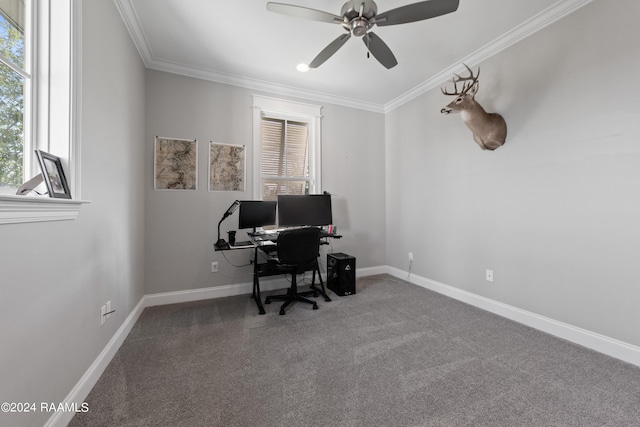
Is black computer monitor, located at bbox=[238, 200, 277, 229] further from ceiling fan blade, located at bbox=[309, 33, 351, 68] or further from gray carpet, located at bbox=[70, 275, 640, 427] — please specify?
ceiling fan blade, located at bbox=[309, 33, 351, 68]

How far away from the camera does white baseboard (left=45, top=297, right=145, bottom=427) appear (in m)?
1.25

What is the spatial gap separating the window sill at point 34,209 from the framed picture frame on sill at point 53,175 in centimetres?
6

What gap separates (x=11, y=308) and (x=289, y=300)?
211 centimetres

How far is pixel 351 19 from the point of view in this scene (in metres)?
1.85

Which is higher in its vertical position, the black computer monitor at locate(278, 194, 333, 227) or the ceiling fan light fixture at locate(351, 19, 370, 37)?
the ceiling fan light fixture at locate(351, 19, 370, 37)

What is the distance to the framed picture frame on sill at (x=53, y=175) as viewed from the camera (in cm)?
118

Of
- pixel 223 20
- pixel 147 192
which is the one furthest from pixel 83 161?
pixel 223 20

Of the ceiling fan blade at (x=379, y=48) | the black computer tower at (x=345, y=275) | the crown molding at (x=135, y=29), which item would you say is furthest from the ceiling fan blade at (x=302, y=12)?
the black computer tower at (x=345, y=275)

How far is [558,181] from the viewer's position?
2.19 meters

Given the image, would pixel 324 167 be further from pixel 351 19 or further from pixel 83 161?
pixel 83 161

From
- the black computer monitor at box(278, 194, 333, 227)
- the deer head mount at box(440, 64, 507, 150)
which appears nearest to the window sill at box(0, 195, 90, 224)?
the black computer monitor at box(278, 194, 333, 227)

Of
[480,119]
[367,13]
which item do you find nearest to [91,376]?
[367,13]

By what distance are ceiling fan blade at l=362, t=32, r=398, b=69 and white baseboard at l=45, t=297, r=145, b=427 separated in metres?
3.02

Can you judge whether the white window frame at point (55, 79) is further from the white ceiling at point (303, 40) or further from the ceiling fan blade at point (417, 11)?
the ceiling fan blade at point (417, 11)
